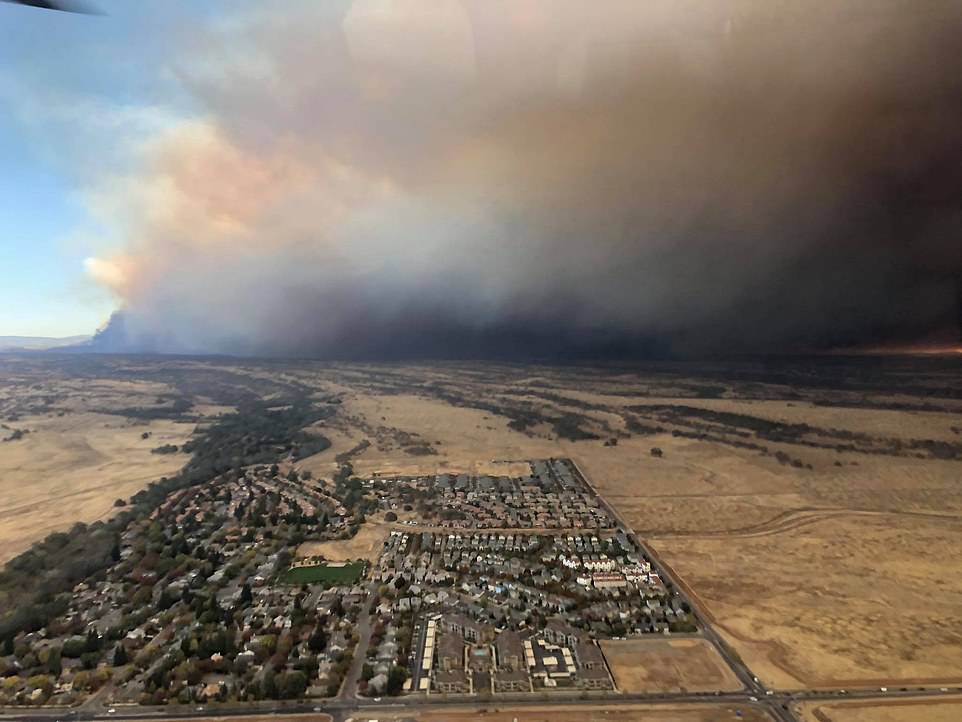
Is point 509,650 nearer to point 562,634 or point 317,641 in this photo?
point 562,634

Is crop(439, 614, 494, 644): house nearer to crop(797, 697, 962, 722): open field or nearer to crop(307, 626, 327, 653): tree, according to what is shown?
crop(307, 626, 327, 653): tree

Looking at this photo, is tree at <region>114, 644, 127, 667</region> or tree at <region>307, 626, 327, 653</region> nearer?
tree at <region>114, 644, 127, 667</region>

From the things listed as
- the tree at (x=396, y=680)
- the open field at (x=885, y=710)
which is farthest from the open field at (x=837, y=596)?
the tree at (x=396, y=680)

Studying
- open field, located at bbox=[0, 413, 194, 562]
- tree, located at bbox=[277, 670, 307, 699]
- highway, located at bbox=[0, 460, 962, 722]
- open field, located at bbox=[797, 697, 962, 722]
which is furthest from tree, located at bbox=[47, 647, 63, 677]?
open field, located at bbox=[797, 697, 962, 722]

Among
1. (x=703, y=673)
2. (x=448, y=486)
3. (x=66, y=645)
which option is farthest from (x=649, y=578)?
(x=66, y=645)

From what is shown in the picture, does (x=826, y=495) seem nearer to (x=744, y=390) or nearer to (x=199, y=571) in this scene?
(x=199, y=571)

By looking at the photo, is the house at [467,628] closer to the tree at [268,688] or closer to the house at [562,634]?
the house at [562,634]

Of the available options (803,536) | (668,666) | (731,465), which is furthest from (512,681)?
(731,465)
